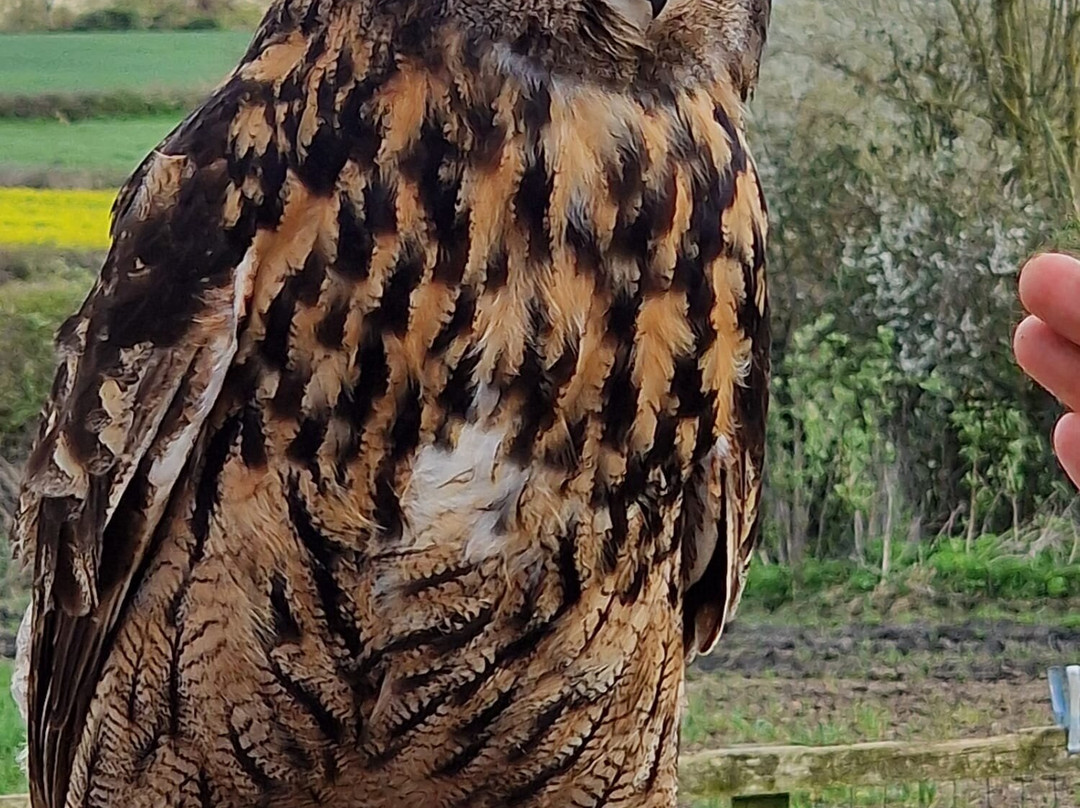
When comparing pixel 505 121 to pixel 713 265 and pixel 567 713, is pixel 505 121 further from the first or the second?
pixel 567 713

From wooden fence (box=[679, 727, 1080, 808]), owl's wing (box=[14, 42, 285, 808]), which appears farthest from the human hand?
wooden fence (box=[679, 727, 1080, 808])

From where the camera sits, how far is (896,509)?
1.11 m

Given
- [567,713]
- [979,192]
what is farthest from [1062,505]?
[567,713]

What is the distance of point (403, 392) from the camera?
74cm

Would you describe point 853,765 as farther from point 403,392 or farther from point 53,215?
point 53,215

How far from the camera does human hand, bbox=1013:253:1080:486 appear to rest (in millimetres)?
628

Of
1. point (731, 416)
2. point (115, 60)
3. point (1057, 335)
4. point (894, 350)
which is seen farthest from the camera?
point (894, 350)

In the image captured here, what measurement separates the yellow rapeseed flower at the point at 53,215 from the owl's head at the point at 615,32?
362 millimetres

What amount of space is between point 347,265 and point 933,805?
817 mm

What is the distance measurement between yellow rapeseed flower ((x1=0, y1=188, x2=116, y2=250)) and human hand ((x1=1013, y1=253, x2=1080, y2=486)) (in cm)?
63

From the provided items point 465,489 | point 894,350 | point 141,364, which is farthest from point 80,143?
point 894,350

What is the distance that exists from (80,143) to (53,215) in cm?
5

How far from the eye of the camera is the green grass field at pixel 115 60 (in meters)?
0.95

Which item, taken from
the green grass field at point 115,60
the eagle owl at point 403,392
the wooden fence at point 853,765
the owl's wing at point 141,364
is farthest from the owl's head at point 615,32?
the wooden fence at point 853,765
